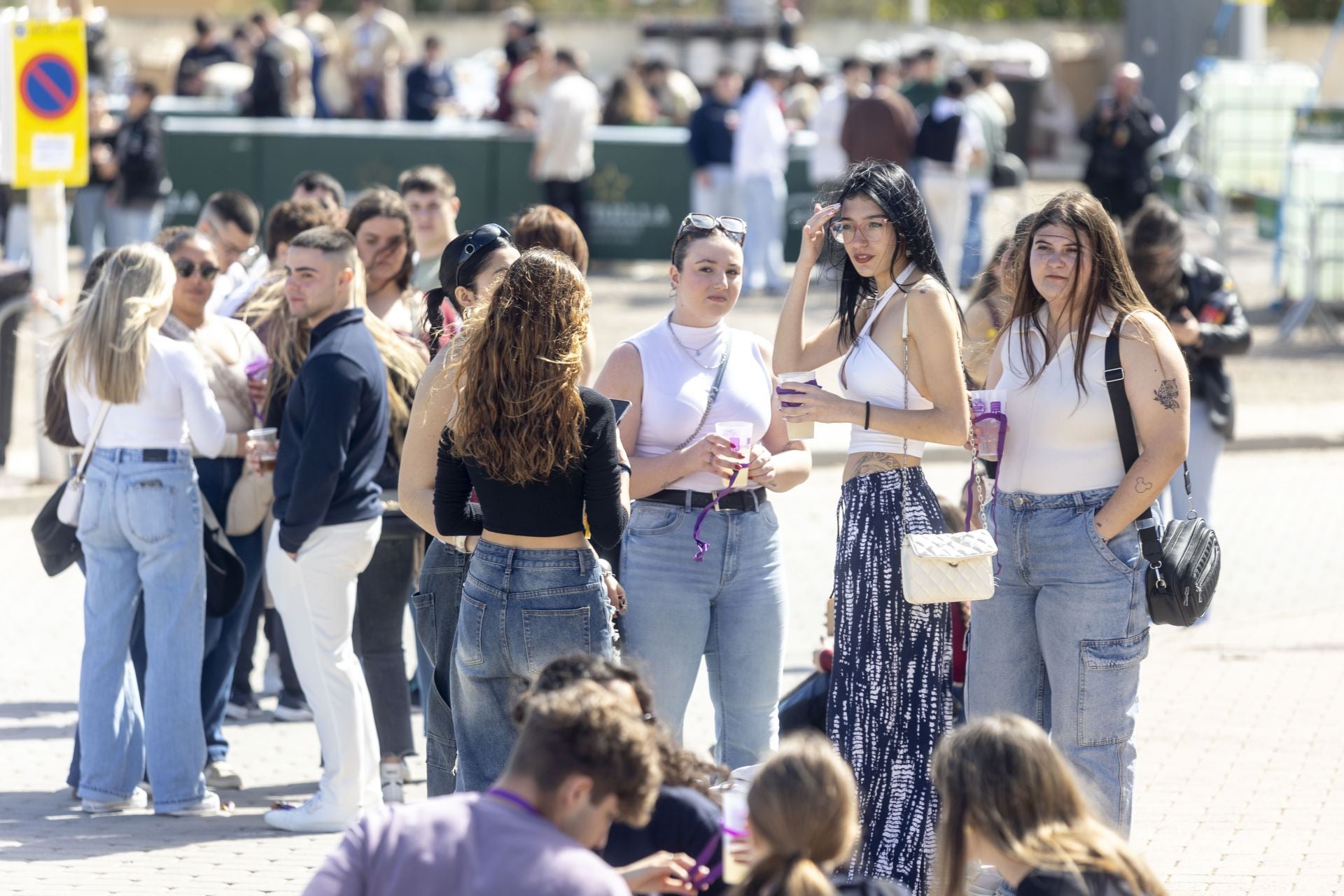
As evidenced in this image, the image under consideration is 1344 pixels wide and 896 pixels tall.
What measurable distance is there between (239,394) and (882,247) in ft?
8.82

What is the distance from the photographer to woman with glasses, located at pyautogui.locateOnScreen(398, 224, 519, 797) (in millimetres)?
4852

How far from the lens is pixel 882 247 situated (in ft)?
16.7

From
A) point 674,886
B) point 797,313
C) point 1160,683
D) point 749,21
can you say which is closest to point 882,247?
point 797,313

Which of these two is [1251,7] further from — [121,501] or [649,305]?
[121,501]

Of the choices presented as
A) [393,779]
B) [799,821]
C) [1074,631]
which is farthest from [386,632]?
[799,821]

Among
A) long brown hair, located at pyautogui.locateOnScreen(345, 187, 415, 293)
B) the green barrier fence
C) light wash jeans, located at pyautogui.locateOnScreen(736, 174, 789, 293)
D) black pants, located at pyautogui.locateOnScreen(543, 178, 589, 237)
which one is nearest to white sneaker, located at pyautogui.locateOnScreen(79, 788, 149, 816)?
long brown hair, located at pyautogui.locateOnScreen(345, 187, 415, 293)

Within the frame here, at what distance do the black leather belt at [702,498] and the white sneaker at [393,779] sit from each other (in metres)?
1.78

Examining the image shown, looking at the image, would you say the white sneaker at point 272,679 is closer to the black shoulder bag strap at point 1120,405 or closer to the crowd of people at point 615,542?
the crowd of people at point 615,542

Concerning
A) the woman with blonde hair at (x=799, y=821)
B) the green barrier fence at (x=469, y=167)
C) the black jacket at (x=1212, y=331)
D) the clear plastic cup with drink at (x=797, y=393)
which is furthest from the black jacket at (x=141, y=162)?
the woman with blonde hair at (x=799, y=821)

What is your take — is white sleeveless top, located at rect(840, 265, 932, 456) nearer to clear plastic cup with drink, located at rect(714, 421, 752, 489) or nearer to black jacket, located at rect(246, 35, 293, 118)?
clear plastic cup with drink, located at rect(714, 421, 752, 489)

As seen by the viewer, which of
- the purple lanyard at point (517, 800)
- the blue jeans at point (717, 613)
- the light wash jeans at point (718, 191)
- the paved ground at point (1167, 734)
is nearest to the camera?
the purple lanyard at point (517, 800)

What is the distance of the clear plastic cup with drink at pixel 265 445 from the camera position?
6.13 m

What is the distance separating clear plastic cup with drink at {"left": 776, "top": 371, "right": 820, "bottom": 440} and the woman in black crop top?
52 centimetres

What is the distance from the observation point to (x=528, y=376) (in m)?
4.46
